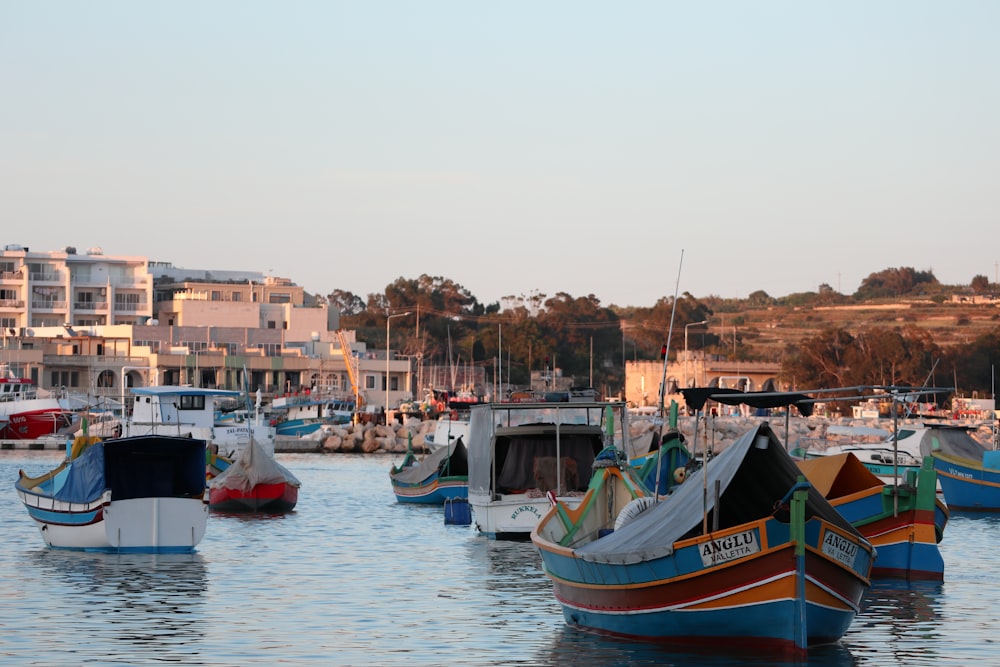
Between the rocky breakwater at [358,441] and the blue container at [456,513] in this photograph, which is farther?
the rocky breakwater at [358,441]

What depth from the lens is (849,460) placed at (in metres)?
27.6

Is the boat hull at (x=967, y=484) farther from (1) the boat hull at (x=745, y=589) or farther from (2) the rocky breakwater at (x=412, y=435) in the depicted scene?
(2) the rocky breakwater at (x=412, y=435)

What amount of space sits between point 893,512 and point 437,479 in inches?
1003

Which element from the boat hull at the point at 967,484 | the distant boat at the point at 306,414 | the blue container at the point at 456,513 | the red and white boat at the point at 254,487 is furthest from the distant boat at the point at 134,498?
the distant boat at the point at 306,414

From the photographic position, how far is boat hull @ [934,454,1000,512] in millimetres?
46406

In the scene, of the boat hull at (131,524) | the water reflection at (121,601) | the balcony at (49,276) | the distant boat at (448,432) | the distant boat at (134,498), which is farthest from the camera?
the balcony at (49,276)

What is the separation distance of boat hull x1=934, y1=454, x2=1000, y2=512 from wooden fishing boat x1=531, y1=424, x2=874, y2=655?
2866cm

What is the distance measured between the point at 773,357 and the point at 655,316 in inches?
1053

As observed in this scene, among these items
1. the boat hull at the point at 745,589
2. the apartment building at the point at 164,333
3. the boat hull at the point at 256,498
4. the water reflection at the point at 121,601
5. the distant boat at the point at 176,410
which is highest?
the apartment building at the point at 164,333

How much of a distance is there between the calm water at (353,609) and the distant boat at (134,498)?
0.65m

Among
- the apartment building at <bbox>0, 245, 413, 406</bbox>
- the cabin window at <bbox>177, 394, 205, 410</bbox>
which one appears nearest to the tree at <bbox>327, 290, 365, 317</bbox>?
the apartment building at <bbox>0, 245, 413, 406</bbox>

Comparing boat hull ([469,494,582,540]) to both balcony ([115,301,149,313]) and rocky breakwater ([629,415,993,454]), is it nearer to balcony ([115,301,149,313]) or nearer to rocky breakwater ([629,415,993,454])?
rocky breakwater ([629,415,993,454])

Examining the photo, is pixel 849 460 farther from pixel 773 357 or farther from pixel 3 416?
pixel 773 357

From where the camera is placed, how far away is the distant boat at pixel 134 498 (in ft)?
102
